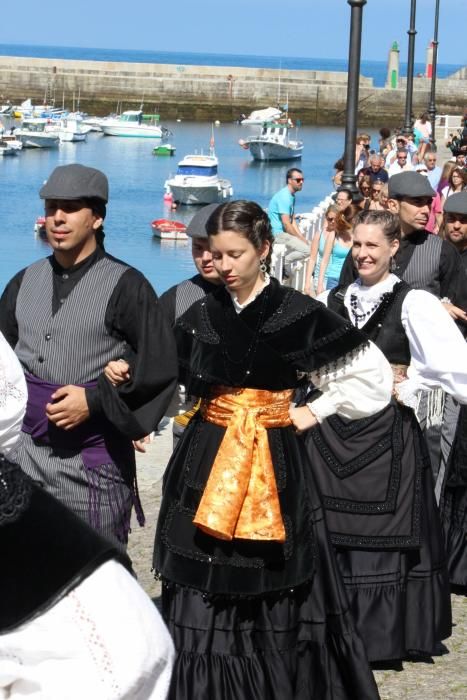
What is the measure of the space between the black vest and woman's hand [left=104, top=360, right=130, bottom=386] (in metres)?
1.43

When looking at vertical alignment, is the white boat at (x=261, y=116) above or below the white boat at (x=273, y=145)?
above

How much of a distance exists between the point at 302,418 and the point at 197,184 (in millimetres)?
41443

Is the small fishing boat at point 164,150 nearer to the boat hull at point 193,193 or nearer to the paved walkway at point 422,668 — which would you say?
the boat hull at point 193,193

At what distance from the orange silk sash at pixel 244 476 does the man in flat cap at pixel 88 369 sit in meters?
0.25

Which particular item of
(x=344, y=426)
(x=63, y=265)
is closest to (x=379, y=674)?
(x=344, y=426)

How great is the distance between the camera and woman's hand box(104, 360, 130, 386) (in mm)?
4469

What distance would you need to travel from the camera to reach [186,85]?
252 feet

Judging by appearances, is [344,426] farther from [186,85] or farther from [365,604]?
[186,85]

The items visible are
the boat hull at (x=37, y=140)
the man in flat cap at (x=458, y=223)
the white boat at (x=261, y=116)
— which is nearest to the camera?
the man in flat cap at (x=458, y=223)

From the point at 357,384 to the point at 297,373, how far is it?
217mm

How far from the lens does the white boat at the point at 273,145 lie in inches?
2490

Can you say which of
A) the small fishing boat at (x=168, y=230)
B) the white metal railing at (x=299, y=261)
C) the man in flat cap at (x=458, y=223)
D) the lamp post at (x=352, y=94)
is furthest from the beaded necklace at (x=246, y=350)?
the small fishing boat at (x=168, y=230)

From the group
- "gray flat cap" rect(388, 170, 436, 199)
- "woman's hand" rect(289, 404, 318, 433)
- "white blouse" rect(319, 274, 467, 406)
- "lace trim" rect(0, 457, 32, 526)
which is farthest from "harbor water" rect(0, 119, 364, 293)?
"lace trim" rect(0, 457, 32, 526)

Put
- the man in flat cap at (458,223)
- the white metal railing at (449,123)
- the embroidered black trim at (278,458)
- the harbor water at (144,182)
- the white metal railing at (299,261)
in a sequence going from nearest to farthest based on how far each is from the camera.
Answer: the embroidered black trim at (278,458)
the man in flat cap at (458,223)
the white metal railing at (299,261)
the harbor water at (144,182)
the white metal railing at (449,123)
